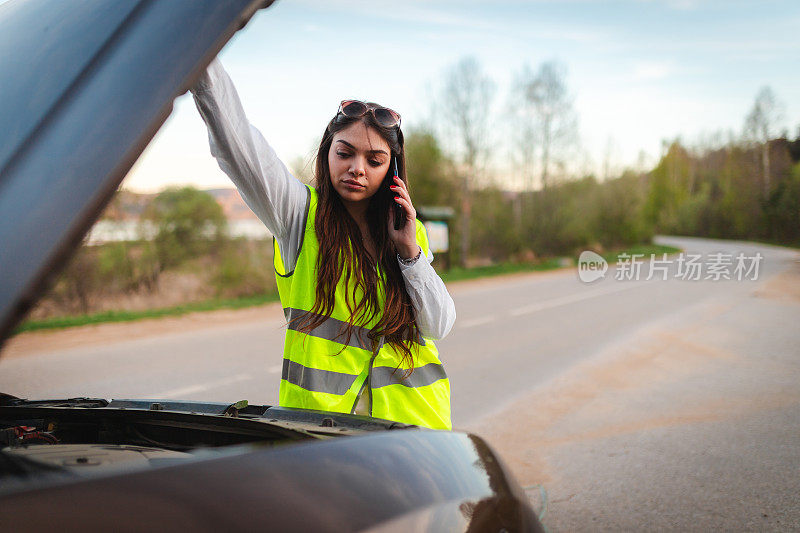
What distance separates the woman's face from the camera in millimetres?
1732

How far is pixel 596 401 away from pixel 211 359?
14.5 ft

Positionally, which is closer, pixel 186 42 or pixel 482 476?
pixel 186 42

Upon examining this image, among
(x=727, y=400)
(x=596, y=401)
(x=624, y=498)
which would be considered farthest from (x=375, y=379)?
(x=727, y=400)

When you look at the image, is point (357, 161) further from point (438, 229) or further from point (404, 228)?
point (438, 229)

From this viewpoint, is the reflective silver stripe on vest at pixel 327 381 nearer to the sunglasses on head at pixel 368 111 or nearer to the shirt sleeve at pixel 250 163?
the shirt sleeve at pixel 250 163

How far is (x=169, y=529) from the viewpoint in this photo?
0.74m

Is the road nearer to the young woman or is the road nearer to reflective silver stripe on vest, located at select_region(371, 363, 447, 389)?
the young woman

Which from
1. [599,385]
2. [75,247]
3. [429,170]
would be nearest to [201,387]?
[599,385]

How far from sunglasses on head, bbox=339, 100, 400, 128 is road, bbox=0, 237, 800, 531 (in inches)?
37.0

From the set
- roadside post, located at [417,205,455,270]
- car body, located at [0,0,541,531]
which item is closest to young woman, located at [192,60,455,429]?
car body, located at [0,0,541,531]

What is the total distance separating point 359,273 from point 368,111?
0.44 meters

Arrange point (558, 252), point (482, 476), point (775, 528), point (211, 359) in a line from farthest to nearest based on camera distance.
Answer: point (558, 252), point (211, 359), point (775, 528), point (482, 476)

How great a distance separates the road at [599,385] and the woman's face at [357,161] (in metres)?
0.81

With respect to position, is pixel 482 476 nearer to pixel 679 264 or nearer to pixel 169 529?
pixel 169 529
